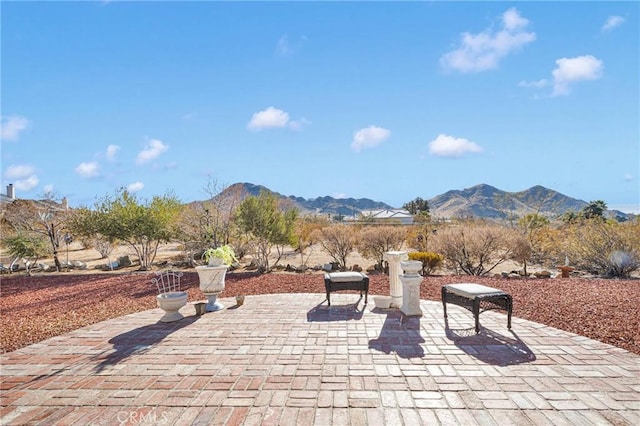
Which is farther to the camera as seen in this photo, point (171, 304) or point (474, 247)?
point (474, 247)

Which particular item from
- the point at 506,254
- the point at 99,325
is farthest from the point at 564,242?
the point at 99,325

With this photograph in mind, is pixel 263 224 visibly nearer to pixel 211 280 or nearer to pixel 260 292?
pixel 260 292

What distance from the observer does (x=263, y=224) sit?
11633 mm

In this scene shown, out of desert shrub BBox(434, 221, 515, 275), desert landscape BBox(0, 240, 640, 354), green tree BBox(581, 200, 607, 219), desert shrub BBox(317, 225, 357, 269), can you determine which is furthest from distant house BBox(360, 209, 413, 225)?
green tree BBox(581, 200, 607, 219)

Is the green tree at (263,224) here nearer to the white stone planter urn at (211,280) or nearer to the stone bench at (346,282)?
the white stone planter urn at (211,280)

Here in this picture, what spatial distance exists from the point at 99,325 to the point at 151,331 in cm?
115

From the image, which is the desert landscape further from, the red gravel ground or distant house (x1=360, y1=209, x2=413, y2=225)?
distant house (x1=360, y1=209, x2=413, y2=225)

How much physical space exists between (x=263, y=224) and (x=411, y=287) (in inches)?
274

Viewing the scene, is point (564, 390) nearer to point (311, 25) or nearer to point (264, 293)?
point (264, 293)

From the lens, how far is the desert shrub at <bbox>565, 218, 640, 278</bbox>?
31.8 feet

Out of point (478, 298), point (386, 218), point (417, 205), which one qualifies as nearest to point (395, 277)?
point (478, 298)

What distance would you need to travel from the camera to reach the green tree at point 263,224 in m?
11.7

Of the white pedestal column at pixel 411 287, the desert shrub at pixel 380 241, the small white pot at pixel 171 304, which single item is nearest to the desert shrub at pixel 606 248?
the desert shrub at pixel 380 241

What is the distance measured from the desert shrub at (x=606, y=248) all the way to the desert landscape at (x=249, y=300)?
1.78 m
